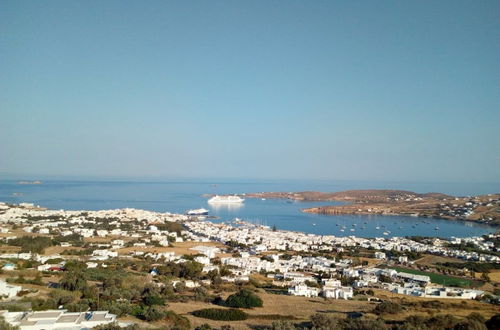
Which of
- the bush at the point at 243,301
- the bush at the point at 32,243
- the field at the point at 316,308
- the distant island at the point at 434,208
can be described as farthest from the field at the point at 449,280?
the distant island at the point at 434,208

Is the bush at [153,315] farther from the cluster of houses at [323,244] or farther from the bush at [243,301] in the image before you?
the cluster of houses at [323,244]

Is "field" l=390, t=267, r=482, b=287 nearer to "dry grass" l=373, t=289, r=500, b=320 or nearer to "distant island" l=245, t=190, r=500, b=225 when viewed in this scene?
"dry grass" l=373, t=289, r=500, b=320

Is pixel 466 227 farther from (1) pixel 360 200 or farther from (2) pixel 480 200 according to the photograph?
(1) pixel 360 200

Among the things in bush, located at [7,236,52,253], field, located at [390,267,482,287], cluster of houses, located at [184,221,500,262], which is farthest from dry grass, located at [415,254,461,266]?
bush, located at [7,236,52,253]

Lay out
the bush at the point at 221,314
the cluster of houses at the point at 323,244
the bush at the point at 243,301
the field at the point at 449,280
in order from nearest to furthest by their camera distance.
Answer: the bush at the point at 221,314 → the bush at the point at 243,301 → the field at the point at 449,280 → the cluster of houses at the point at 323,244

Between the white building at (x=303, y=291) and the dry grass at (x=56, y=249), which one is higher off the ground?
the white building at (x=303, y=291)

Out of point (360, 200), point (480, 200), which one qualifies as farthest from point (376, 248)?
point (360, 200)
